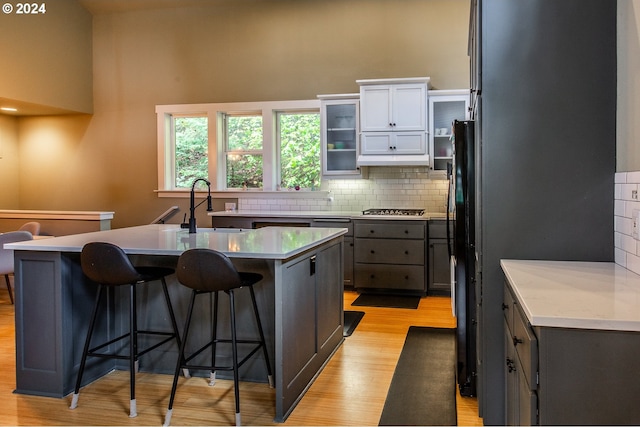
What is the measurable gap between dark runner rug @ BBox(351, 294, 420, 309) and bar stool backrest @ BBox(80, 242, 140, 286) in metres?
2.99

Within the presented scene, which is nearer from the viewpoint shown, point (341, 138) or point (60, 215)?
point (60, 215)

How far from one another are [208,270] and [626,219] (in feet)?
6.21

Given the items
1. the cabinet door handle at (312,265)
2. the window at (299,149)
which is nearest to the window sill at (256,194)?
the window at (299,149)

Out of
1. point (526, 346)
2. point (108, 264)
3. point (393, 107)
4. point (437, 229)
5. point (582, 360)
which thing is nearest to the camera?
point (582, 360)

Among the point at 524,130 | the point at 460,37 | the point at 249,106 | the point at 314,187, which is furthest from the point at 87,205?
the point at 524,130

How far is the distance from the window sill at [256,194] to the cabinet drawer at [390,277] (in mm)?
1251

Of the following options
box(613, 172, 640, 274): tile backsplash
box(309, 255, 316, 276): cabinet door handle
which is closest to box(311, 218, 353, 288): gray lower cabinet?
box(309, 255, 316, 276): cabinet door handle

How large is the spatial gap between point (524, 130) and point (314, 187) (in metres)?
4.57

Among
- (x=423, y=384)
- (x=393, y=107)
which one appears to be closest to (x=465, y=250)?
(x=423, y=384)

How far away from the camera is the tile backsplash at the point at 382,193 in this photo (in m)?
6.30

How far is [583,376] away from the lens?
1.43 m

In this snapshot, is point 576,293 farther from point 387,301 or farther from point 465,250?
point 387,301

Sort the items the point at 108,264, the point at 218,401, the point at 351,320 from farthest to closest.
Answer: the point at 351,320, the point at 218,401, the point at 108,264

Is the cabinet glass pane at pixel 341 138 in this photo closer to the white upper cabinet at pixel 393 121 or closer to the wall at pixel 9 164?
the white upper cabinet at pixel 393 121
